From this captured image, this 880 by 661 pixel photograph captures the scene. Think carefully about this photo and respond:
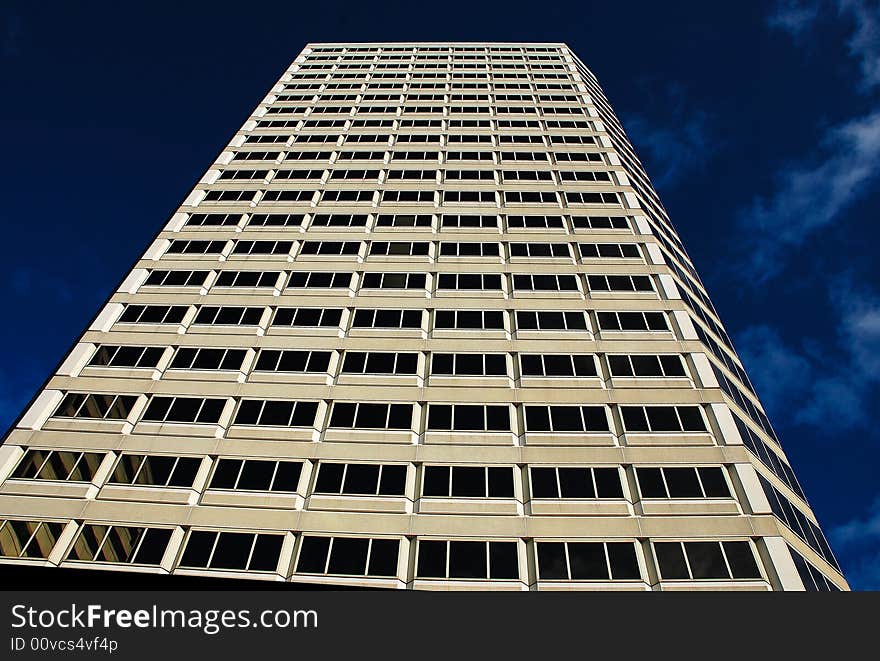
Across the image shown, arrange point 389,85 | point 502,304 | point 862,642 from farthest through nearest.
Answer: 1. point 389,85
2. point 502,304
3. point 862,642

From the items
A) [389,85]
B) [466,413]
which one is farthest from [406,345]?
[389,85]

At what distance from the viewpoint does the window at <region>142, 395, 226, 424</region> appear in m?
27.3

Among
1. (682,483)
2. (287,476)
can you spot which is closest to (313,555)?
(287,476)

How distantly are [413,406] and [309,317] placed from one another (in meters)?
8.52

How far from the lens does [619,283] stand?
112 feet

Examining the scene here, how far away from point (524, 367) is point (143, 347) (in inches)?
774

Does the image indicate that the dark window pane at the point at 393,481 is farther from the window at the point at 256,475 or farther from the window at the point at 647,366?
the window at the point at 647,366

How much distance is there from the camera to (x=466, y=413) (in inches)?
1078

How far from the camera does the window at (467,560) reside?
2191 cm

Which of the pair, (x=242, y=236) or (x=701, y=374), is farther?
(x=242, y=236)

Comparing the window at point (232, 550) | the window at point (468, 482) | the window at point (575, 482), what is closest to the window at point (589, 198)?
the window at point (575, 482)

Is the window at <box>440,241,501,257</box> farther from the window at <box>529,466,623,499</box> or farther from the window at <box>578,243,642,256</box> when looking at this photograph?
the window at <box>529,466,623,499</box>

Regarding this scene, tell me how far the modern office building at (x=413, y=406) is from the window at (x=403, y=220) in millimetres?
152

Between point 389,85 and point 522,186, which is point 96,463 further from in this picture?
point 389,85
